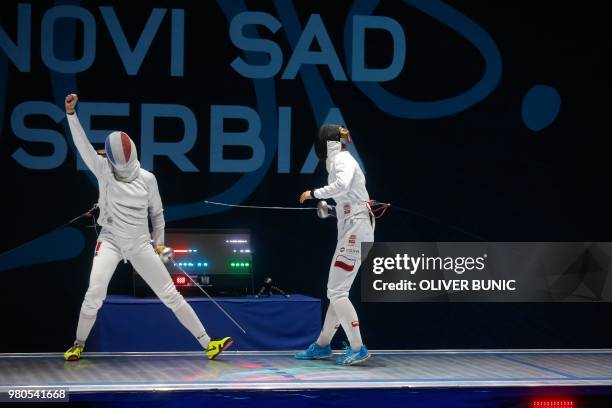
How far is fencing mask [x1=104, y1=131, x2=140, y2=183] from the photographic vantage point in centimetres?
518

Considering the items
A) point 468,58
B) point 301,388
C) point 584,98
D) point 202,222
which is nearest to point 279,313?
point 202,222

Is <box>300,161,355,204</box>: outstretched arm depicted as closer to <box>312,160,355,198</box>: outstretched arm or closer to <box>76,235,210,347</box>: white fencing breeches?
<box>312,160,355,198</box>: outstretched arm

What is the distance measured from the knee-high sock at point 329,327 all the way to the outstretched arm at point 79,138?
164 centimetres

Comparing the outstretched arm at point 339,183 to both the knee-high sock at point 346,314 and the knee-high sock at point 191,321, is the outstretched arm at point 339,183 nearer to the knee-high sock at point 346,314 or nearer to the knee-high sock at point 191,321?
the knee-high sock at point 346,314

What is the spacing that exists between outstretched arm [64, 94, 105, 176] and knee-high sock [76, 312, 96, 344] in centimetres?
86

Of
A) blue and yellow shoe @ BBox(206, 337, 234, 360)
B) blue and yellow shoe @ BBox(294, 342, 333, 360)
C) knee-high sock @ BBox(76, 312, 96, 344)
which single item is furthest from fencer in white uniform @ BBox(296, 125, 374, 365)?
knee-high sock @ BBox(76, 312, 96, 344)

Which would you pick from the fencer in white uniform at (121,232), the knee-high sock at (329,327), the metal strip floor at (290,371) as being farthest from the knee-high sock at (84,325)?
the knee-high sock at (329,327)

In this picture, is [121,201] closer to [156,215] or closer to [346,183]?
[156,215]

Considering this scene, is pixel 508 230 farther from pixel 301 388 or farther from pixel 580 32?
pixel 301 388

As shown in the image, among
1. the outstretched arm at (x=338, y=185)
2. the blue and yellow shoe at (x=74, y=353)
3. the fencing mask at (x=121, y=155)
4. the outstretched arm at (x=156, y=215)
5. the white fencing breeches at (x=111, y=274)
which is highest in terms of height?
the fencing mask at (x=121, y=155)

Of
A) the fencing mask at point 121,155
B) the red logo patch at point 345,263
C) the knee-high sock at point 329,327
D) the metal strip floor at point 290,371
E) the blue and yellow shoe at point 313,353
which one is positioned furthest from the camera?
the blue and yellow shoe at point 313,353

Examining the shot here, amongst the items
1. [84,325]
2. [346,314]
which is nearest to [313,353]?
[346,314]

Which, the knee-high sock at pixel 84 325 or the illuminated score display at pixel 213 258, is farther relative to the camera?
the illuminated score display at pixel 213 258

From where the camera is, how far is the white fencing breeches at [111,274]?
17.2ft
